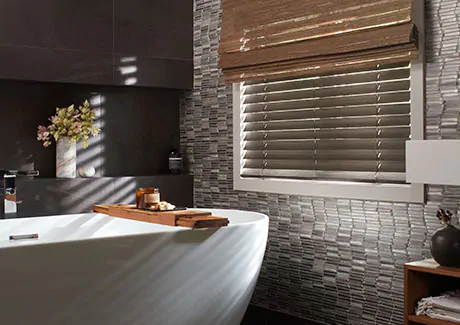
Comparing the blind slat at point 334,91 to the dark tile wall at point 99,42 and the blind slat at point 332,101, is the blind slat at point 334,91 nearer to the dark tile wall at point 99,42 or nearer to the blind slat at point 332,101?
the blind slat at point 332,101

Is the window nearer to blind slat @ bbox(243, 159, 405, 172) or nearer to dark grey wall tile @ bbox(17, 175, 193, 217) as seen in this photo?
blind slat @ bbox(243, 159, 405, 172)

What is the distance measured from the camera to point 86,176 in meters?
4.31

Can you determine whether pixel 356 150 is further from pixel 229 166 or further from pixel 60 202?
pixel 60 202

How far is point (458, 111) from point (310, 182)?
Result: 1.04 m

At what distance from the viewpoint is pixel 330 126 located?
12.5 feet

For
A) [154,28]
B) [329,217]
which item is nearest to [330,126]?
[329,217]

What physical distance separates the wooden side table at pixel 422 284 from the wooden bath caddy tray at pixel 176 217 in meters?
0.91

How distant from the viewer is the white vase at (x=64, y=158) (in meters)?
4.20

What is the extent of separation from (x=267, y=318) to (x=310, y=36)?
5.85 feet

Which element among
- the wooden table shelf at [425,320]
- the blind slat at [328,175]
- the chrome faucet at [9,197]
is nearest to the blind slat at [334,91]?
the blind slat at [328,175]

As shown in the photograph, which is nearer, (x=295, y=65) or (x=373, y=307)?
(x=373, y=307)

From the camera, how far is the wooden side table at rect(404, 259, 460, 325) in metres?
2.83

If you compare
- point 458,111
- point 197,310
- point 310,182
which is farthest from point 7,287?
point 458,111

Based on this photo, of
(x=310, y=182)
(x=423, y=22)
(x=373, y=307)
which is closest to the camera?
(x=423, y=22)
